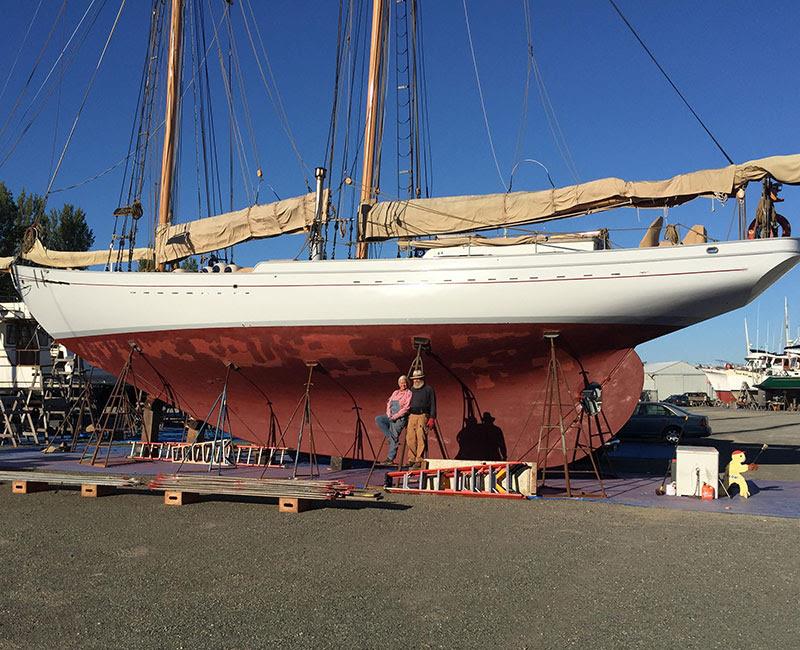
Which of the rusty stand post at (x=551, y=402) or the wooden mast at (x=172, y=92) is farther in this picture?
the wooden mast at (x=172, y=92)

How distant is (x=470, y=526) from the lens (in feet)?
22.3

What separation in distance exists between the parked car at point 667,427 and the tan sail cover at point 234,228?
11312mm

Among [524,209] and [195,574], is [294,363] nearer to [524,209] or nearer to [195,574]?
[524,209]

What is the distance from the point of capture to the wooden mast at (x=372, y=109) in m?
12.5

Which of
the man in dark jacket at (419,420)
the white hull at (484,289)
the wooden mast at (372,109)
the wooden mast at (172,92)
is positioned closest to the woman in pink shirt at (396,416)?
the man in dark jacket at (419,420)

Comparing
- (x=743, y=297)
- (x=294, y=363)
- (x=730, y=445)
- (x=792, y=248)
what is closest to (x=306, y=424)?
(x=294, y=363)

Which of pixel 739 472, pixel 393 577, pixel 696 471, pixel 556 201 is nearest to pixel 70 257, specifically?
pixel 556 201

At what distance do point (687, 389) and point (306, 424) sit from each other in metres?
56.2

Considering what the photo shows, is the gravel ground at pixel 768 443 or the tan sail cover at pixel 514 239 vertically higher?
the tan sail cover at pixel 514 239

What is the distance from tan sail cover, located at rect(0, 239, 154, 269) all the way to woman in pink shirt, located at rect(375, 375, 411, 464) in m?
Result: 8.70

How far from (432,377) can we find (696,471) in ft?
13.1

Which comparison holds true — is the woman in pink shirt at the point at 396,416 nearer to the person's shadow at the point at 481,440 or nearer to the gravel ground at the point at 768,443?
the person's shadow at the point at 481,440

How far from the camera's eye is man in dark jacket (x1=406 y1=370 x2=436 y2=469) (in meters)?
9.30

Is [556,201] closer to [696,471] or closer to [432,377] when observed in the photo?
[432,377]
